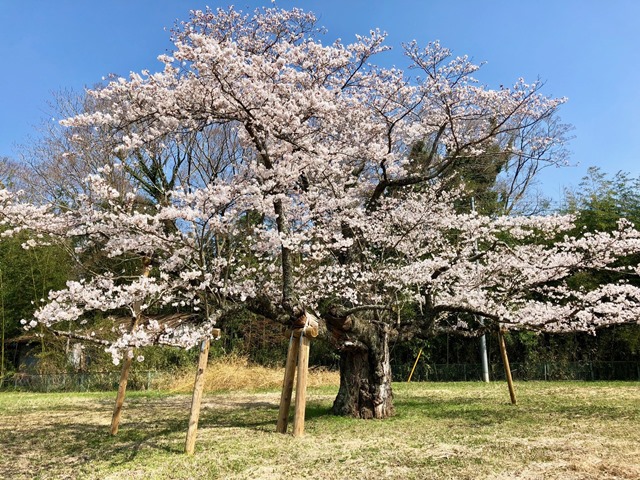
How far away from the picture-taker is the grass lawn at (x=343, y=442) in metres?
4.23

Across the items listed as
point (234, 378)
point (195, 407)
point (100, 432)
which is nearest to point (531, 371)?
point (234, 378)

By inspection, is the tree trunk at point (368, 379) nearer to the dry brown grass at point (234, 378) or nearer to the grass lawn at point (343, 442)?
the grass lawn at point (343, 442)

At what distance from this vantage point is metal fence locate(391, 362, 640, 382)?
13.3 metres

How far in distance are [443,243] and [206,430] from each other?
5.13 metres

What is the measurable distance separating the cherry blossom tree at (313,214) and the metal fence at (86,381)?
615 cm

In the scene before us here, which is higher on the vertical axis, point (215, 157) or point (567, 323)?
point (215, 157)

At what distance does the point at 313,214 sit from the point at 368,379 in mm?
2437

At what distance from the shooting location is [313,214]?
7020 mm

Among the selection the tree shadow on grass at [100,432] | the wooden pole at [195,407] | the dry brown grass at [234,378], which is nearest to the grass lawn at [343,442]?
the tree shadow on grass at [100,432]

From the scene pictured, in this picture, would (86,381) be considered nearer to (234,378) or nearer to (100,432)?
(234,378)

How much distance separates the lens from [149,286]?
5.39 m

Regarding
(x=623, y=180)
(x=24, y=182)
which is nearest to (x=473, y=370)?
(x=623, y=180)

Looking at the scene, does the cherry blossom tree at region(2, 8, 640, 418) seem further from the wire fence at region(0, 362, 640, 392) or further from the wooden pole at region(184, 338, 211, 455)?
the wire fence at region(0, 362, 640, 392)

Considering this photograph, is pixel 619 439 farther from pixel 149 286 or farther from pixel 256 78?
pixel 256 78
